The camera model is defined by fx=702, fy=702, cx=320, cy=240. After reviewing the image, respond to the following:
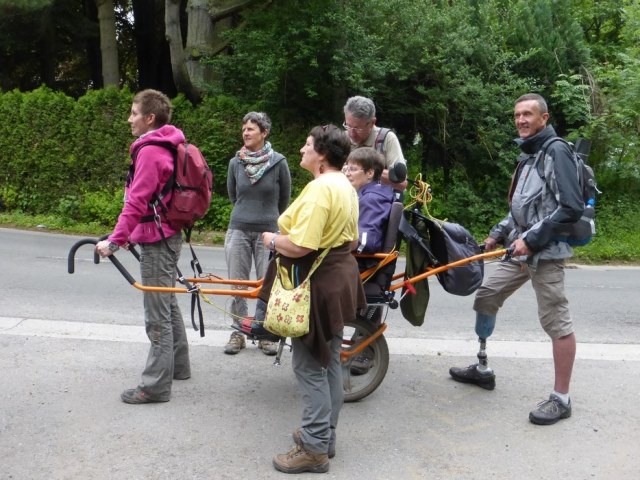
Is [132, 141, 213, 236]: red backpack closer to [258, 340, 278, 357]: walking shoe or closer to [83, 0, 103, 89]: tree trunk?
[258, 340, 278, 357]: walking shoe

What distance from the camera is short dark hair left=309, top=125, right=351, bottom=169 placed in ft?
12.3

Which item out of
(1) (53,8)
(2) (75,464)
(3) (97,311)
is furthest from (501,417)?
(1) (53,8)

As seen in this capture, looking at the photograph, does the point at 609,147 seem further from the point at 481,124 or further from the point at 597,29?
the point at 597,29

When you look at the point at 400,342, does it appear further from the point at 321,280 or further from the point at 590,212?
the point at 321,280

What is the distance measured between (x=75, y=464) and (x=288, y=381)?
1728 mm

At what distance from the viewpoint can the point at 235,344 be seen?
5.71 meters

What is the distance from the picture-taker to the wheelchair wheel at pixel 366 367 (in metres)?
4.77

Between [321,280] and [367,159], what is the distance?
1086 mm

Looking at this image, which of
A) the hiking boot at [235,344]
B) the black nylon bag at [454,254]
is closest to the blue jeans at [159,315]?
the hiking boot at [235,344]

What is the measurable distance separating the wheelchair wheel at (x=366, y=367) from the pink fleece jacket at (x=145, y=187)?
1.47m

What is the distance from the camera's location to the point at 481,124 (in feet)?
49.1

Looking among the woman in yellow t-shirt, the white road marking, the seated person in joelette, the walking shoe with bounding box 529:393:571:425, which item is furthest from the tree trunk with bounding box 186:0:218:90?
the walking shoe with bounding box 529:393:571:425

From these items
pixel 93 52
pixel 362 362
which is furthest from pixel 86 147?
pixel 362 362

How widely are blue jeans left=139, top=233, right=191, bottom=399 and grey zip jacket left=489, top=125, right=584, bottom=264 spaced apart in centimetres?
230
